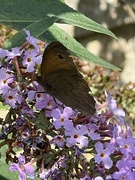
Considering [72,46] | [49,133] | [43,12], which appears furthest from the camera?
[72,46]

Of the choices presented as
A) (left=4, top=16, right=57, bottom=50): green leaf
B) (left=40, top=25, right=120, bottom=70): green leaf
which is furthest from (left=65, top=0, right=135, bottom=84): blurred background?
(left=4, top=16, right=57, bottom=50): green leaf

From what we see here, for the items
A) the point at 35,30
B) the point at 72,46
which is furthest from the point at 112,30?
the point at 35,30

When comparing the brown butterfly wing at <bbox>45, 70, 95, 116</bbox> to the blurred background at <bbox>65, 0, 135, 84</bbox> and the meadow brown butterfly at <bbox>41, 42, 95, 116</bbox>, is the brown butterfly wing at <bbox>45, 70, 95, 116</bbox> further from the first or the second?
the blurred background at <bbox>65, 0, 135, 84</bbox>

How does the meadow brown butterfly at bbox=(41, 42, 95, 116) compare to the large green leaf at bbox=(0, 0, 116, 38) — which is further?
the large green leaf at bbox=(0, 0, 116, 38)

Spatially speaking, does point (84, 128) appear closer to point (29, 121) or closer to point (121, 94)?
point (29, 121)

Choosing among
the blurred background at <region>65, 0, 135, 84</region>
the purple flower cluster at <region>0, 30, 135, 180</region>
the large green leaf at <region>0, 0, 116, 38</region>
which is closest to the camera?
the purple flower cluster at <region>0, 30, 135, 180</region>

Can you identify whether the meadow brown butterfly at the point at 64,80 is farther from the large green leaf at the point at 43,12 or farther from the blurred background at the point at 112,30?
the blurred background at the point at 112,30

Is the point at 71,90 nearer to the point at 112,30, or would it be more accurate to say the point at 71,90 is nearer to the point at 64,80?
the point at 64,80

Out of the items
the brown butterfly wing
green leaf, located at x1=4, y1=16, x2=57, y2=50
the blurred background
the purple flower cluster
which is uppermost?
the blurred background
